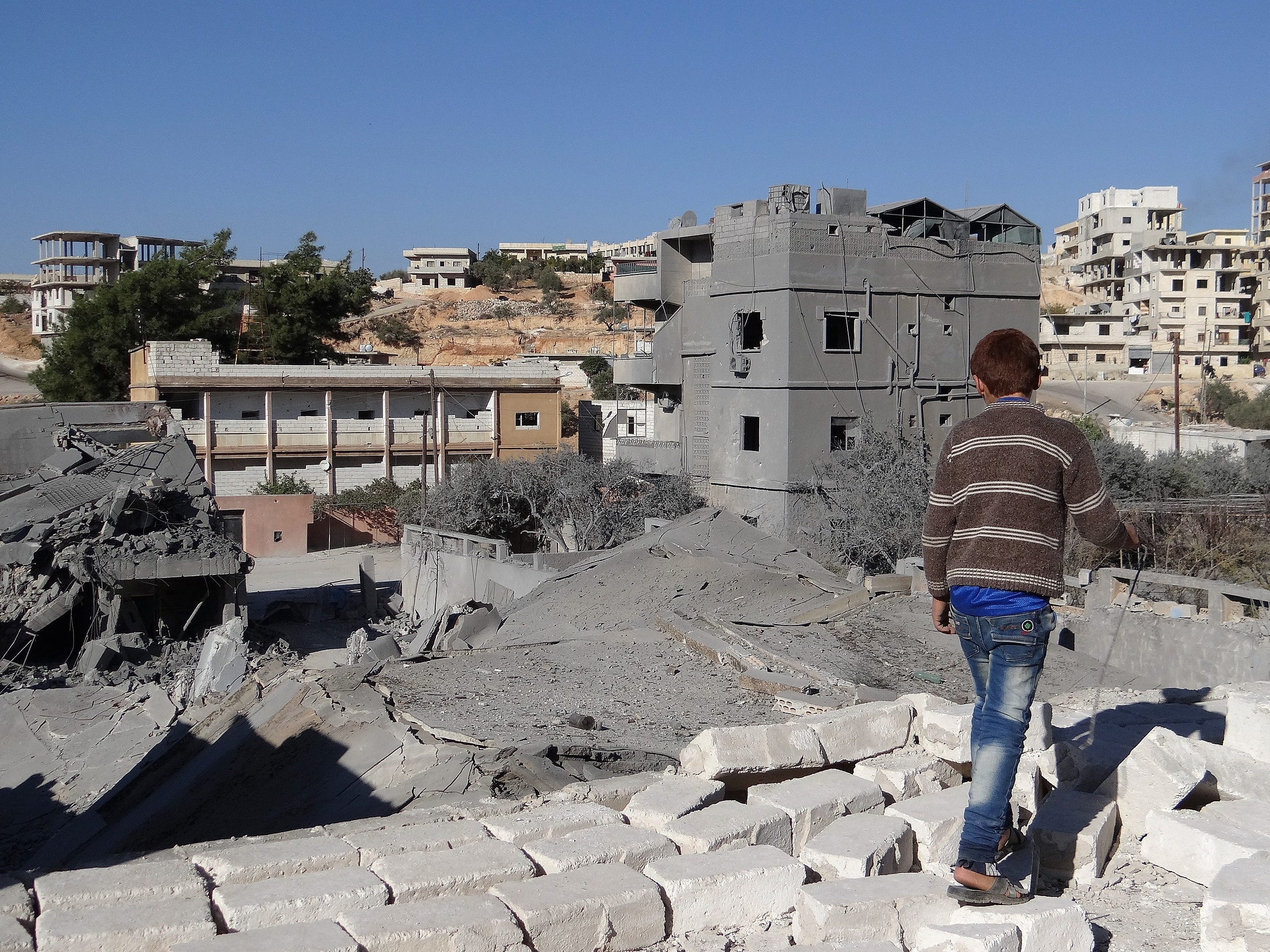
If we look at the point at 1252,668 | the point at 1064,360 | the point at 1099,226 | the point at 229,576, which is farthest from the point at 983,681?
the point at 1099,226

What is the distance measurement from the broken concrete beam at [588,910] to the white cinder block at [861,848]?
55 centimetres

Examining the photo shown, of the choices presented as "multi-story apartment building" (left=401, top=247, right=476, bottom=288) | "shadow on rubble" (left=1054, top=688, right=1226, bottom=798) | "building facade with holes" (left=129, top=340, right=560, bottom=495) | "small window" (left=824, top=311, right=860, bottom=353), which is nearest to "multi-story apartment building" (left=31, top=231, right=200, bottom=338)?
"multi-story apartment building" (left=401, top=247, right=476, bottom=288)

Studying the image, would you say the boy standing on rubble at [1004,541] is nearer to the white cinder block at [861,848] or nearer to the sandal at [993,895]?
the sandal at [993,895]

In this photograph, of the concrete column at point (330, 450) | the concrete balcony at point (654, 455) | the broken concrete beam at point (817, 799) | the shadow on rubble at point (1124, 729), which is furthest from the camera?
the concrete column at point (330, 450)

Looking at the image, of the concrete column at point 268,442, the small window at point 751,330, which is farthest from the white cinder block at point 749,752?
the concrete column at point 268,442

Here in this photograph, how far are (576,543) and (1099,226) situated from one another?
217 ft

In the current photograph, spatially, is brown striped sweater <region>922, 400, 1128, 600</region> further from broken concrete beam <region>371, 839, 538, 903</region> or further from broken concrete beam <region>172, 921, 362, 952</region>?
broken concrete beam <region>172, 921, 362, 952</region>

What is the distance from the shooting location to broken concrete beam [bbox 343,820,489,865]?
356cm

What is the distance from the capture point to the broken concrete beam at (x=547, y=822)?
146 inches

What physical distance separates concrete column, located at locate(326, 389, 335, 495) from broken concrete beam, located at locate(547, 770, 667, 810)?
31.8m

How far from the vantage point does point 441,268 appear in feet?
276

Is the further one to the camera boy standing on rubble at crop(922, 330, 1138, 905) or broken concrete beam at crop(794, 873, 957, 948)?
boy standing on rubble at crop(922, 330, 1138, 905)

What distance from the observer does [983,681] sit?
3.41 meters

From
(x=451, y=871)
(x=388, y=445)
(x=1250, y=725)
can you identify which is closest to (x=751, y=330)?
(x=388, y=445)
